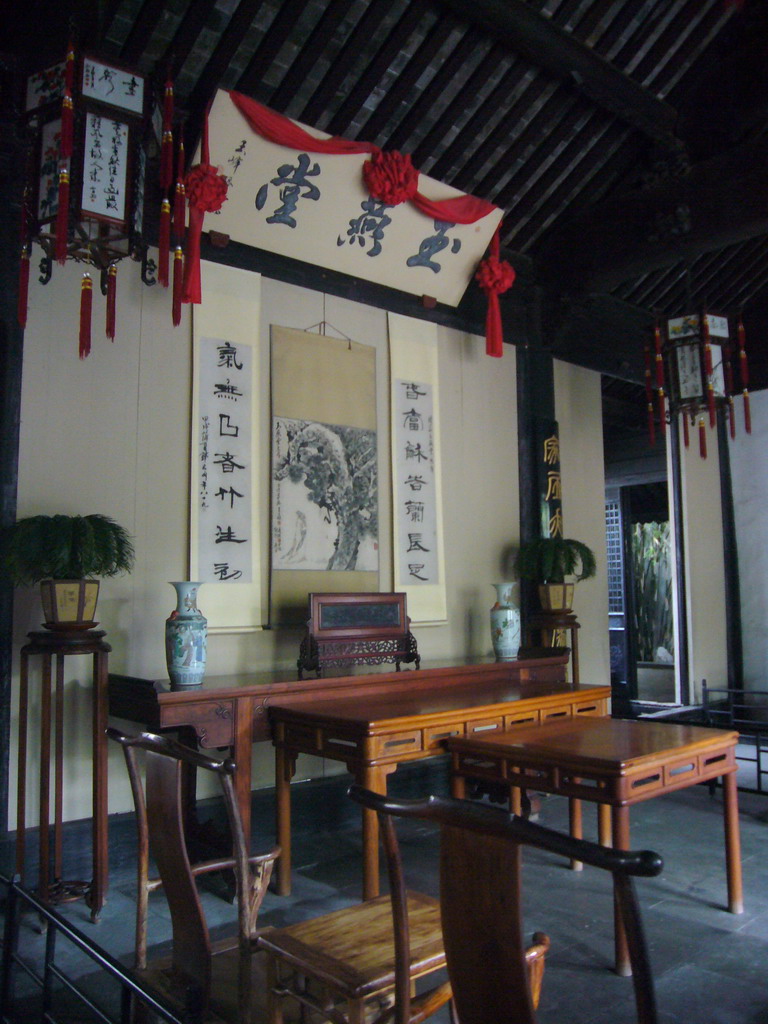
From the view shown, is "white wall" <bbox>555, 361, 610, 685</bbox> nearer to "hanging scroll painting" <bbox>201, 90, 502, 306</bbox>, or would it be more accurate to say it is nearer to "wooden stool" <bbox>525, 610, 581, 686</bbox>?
"wooden stool" <bbox>525, 610, 581, 686</bbox>

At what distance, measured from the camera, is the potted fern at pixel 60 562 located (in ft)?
8.98

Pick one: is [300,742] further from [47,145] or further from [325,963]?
[47,145]

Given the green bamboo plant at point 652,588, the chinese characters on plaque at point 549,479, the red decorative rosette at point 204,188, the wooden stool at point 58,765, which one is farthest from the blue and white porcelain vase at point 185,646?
the green bamboo plant at point 652,588

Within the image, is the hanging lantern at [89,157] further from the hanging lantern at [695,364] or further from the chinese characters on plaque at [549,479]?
the hanging lantern at [695,364]

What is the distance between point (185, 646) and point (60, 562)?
1.75 ft

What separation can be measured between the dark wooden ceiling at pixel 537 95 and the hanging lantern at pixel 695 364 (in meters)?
0.46

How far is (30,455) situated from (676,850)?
10.3 feet

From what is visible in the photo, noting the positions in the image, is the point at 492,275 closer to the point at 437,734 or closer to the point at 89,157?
the point at 89,157

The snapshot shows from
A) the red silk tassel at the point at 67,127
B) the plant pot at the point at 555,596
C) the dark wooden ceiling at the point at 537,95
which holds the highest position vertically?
the dark wooden ceiling at the point at 537,95

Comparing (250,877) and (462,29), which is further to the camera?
(462,29)

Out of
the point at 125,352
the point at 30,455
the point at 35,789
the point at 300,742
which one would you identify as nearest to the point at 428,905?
the point at 300,742

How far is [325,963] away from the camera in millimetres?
1500

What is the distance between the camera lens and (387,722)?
2.69 metres

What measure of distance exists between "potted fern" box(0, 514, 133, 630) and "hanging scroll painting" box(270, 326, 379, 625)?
43.2 inches
